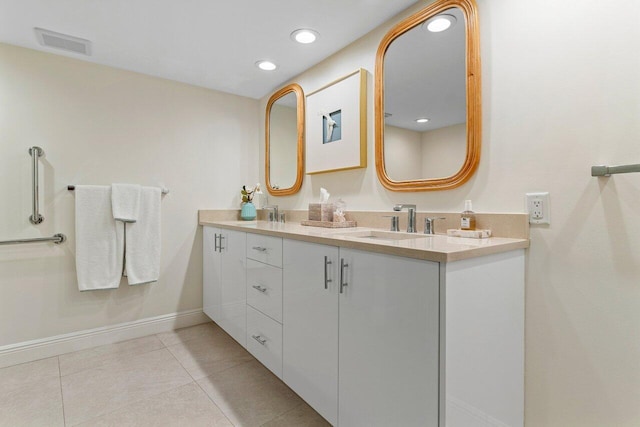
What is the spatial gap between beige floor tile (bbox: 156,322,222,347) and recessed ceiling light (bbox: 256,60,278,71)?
82.3 inches

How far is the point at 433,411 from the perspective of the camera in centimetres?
100

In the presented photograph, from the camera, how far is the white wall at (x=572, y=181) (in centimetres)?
109

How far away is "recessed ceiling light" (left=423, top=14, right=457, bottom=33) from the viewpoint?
1.56m

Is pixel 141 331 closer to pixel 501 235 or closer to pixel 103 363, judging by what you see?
pixel 103 363

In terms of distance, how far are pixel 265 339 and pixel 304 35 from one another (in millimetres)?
1797

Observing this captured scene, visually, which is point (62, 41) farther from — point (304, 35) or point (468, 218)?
point (468, 218)

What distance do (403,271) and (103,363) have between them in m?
2.12

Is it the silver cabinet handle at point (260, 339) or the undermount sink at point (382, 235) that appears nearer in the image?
the undermount sink at point (382, 235)

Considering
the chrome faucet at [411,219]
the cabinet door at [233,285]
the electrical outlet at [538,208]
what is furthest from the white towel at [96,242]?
the electrical outlet at [538,208]

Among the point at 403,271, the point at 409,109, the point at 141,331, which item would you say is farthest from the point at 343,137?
the point at 141,331

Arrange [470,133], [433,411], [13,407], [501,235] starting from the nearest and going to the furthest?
[433,411]
[501,235]
[470,133]
[13,407]

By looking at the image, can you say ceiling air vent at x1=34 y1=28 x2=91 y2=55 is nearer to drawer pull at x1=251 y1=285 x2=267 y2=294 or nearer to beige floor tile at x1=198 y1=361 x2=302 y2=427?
drawer pull at x1=251 y1=285 x2=267 y2=294

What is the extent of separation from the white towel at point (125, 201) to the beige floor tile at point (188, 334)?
0.93 m

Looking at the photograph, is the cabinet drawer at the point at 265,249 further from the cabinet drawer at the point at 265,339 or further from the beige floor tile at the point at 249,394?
the beige floor tile at the point at 249,394
